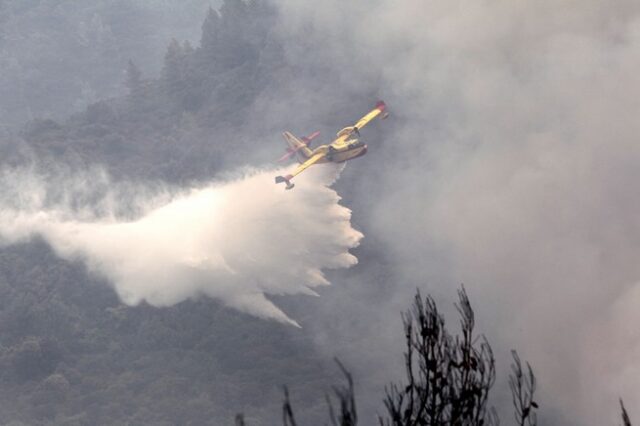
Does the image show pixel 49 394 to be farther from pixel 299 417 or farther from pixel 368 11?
pixel 368 11

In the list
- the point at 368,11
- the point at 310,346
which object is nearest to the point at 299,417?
the point at 310,346

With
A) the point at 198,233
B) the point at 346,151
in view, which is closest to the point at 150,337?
the point at 198,233

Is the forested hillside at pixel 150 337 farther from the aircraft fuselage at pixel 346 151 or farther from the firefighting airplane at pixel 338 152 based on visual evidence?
the aircraft fuselage at pixel 346 151

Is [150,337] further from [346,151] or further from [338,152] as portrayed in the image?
[346,151]

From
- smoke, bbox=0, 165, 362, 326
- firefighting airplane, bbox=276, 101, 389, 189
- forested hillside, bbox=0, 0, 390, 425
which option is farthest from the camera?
forested hillside, bbox=0, 0, 390, 425

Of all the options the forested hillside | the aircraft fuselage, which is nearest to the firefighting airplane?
the aircraft fuselage

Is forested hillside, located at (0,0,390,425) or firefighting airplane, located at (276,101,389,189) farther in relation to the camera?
forested hillside, located at (0,0,390,425)

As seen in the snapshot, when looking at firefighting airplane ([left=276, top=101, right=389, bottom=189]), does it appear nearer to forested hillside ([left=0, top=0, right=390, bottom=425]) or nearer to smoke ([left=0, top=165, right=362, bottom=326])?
smoke ([left=0, top=165, right=362, bottom=326])

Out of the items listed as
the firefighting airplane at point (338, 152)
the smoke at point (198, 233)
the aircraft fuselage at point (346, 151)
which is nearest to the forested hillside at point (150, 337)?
the smoke at point (198, 233)

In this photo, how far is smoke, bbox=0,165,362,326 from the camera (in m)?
122

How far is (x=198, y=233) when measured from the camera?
130375mm

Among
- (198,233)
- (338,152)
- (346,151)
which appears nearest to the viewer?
(346,151)

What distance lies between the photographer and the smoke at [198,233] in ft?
400

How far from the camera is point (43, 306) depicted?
165 m
